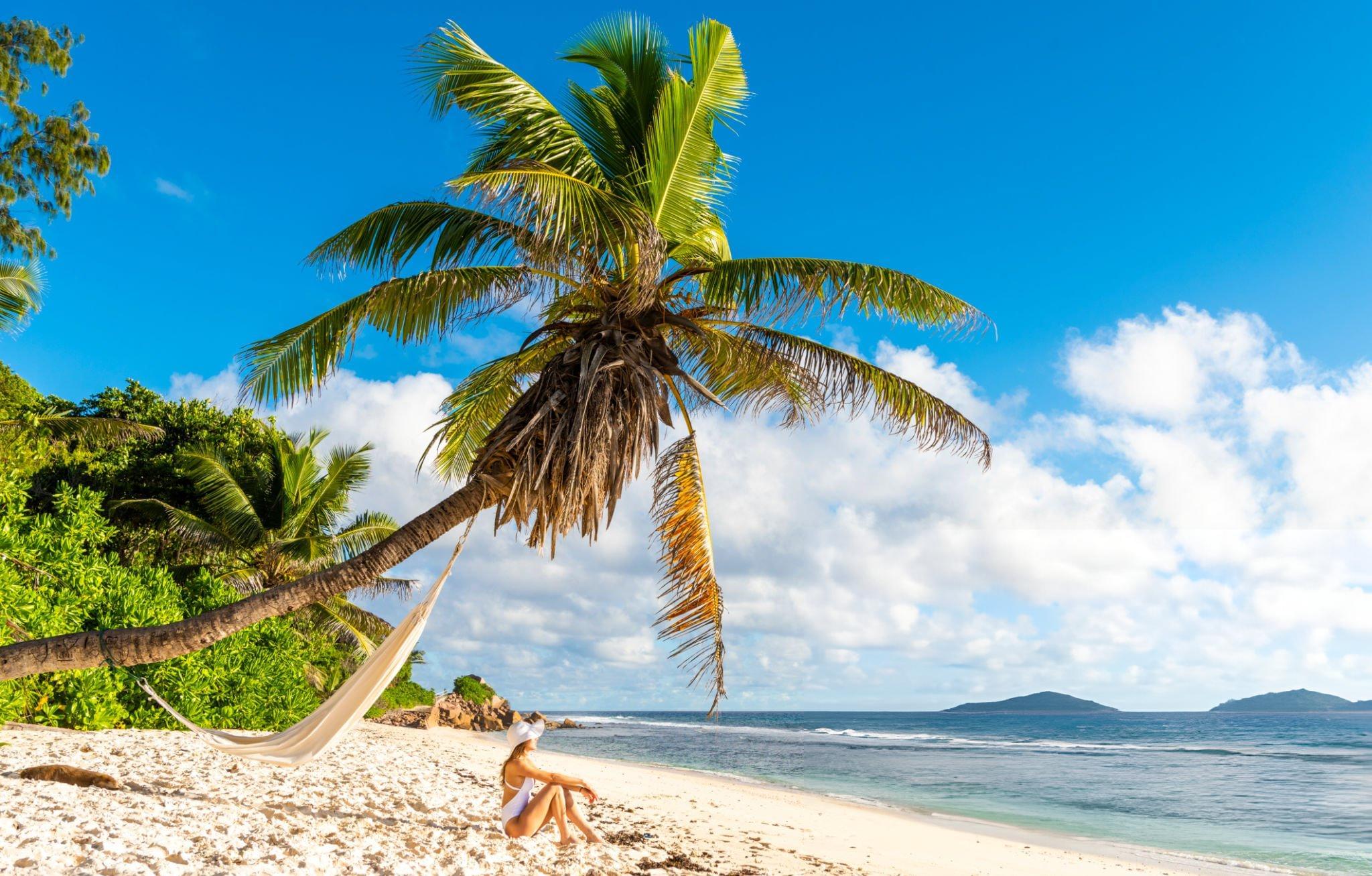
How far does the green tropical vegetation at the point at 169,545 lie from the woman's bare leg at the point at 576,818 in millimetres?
4426

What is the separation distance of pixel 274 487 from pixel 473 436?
8131mm

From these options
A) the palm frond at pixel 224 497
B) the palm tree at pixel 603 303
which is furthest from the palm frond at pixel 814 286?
the palm frond at pixel 224 497

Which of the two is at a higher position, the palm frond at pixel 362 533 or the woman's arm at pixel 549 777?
the palm frond at pixel 362 533

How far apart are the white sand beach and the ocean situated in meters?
1.84

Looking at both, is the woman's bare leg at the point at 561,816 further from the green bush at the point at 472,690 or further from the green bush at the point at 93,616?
the green bush at the point at 472,690

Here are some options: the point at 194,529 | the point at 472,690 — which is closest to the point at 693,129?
the point at 194,529

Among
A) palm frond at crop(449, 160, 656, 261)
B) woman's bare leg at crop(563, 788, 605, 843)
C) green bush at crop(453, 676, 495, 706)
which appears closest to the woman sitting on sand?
woman's bare leg at crop(563, 788, 605, 843)

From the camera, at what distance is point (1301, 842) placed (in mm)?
11484

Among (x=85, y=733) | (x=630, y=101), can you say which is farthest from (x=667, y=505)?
(x=85, y=733)

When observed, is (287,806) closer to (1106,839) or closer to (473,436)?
(473,436)

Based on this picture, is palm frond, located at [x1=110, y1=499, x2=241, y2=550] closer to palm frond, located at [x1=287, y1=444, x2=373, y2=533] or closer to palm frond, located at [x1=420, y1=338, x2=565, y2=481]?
palm frond, located at [x1=287, y1=444, x2=373, y2=533]

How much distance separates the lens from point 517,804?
516 centimetres

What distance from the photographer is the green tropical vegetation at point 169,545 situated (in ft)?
25.4

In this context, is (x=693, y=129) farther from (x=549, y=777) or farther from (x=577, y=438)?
(x=549, y=777)
